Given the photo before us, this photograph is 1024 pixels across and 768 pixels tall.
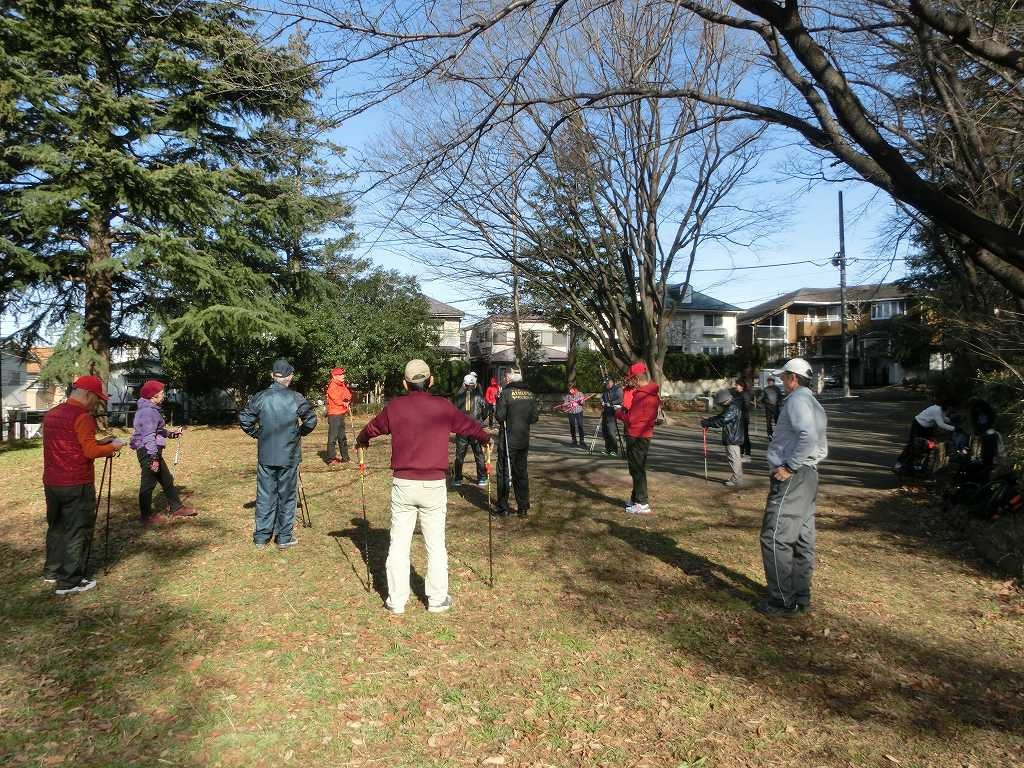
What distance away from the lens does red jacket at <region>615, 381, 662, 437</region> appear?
8.79 meters

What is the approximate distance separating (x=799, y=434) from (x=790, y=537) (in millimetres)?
805

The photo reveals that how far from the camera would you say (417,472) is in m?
5.21

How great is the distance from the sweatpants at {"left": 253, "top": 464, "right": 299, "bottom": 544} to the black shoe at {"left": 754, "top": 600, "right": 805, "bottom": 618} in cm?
469

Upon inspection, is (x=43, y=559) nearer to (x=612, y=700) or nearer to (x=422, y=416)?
(x=422, y=416)

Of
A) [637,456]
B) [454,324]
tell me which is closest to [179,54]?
[637,456]

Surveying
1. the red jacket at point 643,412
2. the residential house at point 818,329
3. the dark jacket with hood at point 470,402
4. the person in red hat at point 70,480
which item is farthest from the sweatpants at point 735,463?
the residential house at point 818,329

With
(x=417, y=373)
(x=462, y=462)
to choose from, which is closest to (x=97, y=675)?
(x=417, y=373)

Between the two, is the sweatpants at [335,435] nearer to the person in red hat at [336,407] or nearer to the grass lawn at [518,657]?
the person in red hat at [336,407]

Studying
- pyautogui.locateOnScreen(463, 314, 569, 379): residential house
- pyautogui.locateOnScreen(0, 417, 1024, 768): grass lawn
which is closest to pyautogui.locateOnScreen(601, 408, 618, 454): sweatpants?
pyautogui.locateOnScreen(0, 417, 1024, 768): grass lawn

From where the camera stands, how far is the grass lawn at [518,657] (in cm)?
366

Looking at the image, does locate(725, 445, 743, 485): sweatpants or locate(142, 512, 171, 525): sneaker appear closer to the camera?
locate(142, 512, 171, 525): sneaker

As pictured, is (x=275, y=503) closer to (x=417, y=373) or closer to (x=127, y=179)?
(x=417, y=373)

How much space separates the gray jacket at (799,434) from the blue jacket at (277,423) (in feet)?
14.6

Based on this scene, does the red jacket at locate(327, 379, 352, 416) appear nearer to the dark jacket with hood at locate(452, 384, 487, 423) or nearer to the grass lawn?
the dark jacket with hood at locate(452, 384, 487, 423)
